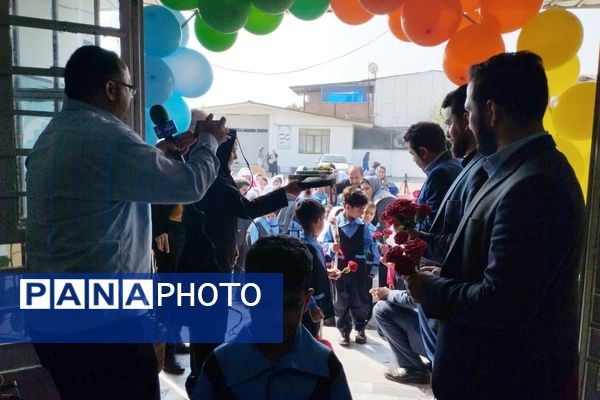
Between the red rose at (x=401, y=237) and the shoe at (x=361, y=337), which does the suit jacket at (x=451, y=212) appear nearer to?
the red rose at (x=401, y=237)

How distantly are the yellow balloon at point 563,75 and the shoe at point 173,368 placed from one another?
309cm

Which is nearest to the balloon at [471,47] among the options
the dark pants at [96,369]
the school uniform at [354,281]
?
the school uniform at [354,281]

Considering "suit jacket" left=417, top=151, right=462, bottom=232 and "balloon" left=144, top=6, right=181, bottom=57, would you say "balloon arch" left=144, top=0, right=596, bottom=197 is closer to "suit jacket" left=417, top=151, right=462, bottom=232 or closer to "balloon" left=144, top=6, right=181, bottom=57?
"balloon" left=144, top=6, right=181, bottom=57

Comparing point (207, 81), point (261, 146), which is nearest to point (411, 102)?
point (261, 146)

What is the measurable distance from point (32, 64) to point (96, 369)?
160 centimetres

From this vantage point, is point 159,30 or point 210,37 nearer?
point 159,30

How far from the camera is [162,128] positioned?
189cm

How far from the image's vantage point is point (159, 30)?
2830 mm

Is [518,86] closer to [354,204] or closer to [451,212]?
[451,212]

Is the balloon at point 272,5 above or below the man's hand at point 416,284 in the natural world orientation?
above

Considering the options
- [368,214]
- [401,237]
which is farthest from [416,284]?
[368,214]

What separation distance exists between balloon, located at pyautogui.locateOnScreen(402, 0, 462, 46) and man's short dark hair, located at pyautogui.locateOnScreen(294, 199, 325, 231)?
1.24m

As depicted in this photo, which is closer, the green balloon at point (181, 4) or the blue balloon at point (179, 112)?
the green balloon at point (181, 4)

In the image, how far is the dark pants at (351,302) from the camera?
12.5 feet
